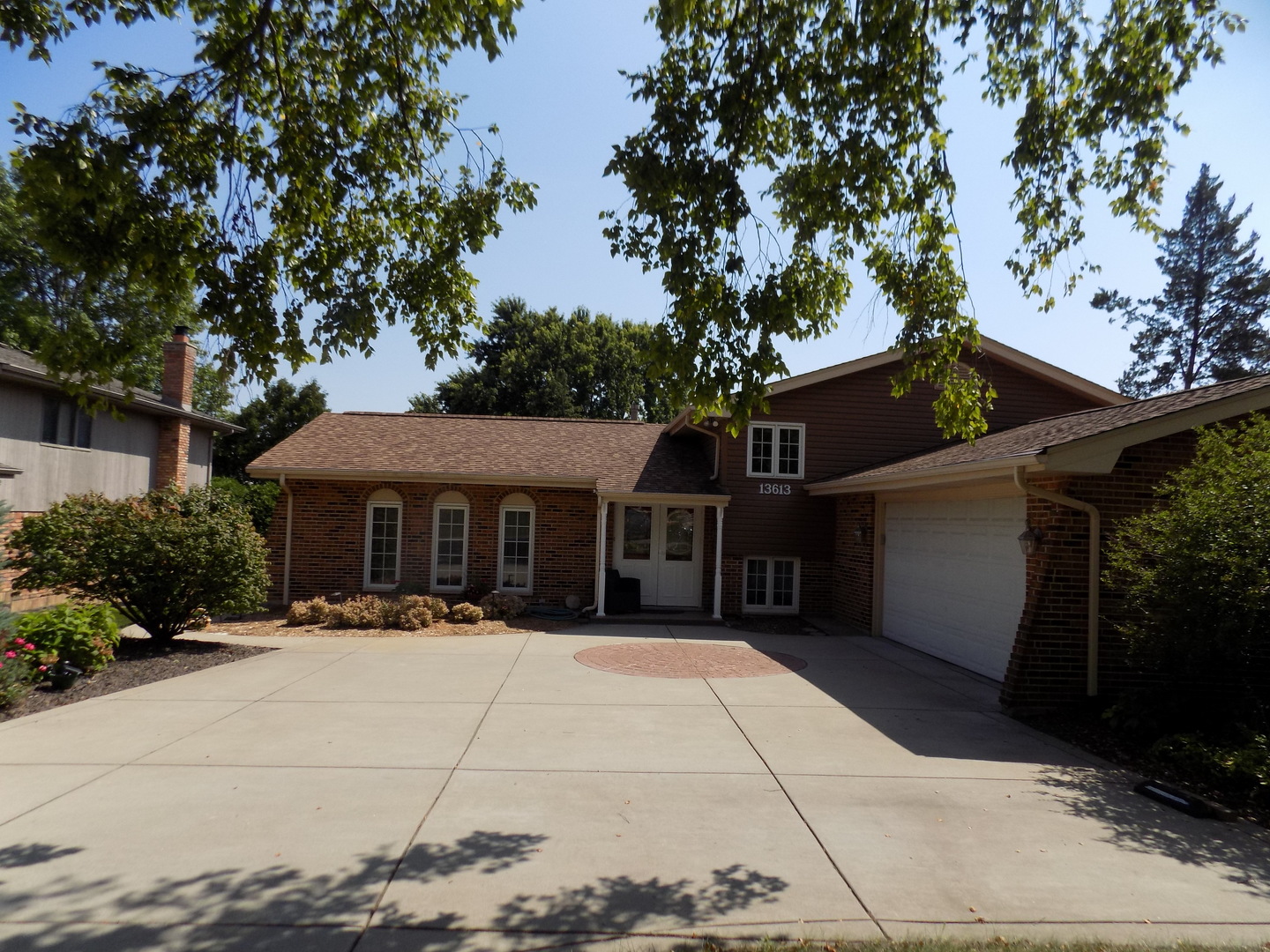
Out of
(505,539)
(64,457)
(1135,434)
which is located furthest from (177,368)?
(1135,434)

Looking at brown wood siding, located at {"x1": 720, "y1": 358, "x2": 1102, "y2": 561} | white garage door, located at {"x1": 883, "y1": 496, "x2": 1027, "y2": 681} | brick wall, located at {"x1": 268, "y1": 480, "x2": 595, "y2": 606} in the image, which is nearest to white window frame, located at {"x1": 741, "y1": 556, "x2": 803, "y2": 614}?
brown wood siding, located at {"x1": 720, "y1": 358, "x2": 1102, "y2": 561}

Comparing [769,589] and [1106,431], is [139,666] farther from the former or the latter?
[1106,431]

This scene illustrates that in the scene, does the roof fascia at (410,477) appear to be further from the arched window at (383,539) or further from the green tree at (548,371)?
the green tree at (548,371)

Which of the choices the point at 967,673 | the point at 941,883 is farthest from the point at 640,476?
the point at 941,883

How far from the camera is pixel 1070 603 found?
8562mm

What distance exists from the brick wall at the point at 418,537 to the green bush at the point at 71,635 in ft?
22.5

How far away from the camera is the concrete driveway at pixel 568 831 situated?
3.95 m

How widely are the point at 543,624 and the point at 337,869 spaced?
10466mm

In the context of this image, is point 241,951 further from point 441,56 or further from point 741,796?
point 441,56

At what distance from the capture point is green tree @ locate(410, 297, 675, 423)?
37.2 metres

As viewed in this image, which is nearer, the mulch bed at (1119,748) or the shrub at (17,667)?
the mulch bed at (1119,748)

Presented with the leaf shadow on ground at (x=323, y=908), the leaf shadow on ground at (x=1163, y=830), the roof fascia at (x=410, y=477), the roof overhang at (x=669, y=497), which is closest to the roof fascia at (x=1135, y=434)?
the leaf shadow on ground at (x=1163, y=830)

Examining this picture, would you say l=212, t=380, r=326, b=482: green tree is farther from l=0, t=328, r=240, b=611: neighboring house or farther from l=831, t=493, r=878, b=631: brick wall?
l=831, t=493, r=878, b=631: brick wall

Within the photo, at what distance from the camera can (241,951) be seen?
→ 141 inches
